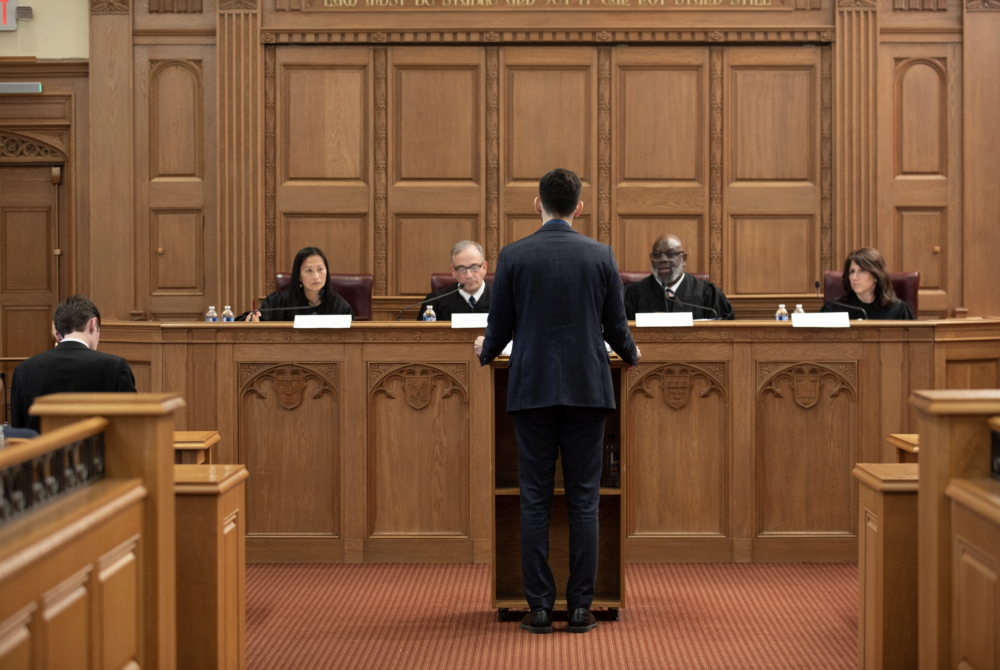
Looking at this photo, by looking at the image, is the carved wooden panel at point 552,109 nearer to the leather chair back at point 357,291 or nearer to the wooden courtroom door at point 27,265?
the leather chair back at point 357,291

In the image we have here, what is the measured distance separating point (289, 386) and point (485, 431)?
887mm

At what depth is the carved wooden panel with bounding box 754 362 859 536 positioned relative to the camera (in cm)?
413

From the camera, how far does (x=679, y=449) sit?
13.5 ft

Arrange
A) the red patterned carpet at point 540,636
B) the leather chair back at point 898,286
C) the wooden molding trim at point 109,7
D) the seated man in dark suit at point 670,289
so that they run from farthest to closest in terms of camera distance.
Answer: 1. the wooden molding trim at point 109,7
2. the leather chair back at point 898,286
3. the seated man in dark suit at point 670,289
4. the red patterned carpet at point 540,636

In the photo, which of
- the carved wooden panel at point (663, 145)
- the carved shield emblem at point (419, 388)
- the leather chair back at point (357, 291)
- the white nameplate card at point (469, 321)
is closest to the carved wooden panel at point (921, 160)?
the carved wooden panel at point (663, 145)

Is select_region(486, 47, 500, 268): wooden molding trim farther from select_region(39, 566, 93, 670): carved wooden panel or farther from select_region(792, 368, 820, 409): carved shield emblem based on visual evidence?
select_region(39, 566, 93, 670): carved wooden panel

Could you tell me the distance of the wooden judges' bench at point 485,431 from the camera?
13.5 ft

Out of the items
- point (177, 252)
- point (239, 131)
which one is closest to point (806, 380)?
point (239, 131)

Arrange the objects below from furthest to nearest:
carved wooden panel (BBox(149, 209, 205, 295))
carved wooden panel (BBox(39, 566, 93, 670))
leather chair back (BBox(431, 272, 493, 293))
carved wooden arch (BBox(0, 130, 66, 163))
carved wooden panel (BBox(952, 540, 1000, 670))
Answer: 1. carved wooden arch (BBox(0, 130, 66, 163))
2. carved wooden panel (BBox(149, 209, 205, 295))
3. leather chair back (BBox(431, 272, 493, 293))
4. carved wooden panel (BBox(952, 540, 1000, 670))
5. carved wooden panel (BBox(39, 566, 93, 670))

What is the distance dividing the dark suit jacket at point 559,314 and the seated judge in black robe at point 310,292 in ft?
7.47

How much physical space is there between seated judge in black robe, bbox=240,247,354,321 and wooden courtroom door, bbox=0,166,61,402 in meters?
2.68

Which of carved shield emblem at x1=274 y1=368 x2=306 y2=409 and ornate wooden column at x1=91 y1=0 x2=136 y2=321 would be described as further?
ornate wooden column at x1=91 y1=0 x2=136 y2=321

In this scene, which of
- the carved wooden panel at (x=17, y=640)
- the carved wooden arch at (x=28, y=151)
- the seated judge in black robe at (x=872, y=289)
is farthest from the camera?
the carved wooden arch at (x=28, y=151)

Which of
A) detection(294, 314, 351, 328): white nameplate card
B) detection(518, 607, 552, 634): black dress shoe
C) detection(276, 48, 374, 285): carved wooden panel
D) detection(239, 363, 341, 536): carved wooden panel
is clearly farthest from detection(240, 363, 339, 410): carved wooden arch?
detection(276, 48, 374, 285): carved wooden panel
